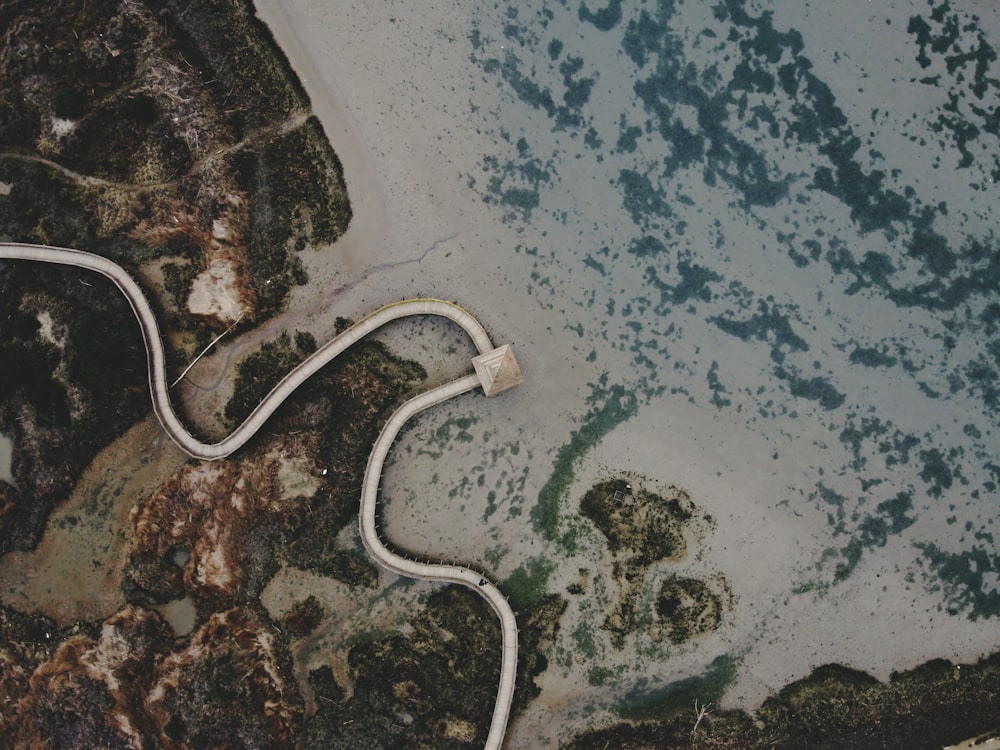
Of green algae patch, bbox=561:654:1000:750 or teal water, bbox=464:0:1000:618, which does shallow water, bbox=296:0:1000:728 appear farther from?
green algae patch, bbox=561:654:1000:750

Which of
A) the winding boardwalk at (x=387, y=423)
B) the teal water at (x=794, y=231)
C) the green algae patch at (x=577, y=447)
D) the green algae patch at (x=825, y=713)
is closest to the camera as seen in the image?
the winding boardwalk at (x=387, y=423)

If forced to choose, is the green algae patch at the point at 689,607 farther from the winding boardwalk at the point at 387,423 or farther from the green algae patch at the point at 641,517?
the winding boardwalk at the point at 387,423

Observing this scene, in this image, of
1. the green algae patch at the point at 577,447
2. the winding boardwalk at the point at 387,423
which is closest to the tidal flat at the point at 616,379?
the green algae patch at the point at 577,447

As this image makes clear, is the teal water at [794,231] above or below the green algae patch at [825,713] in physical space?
above

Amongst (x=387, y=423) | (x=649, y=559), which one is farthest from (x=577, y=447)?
(x=387, y=423)

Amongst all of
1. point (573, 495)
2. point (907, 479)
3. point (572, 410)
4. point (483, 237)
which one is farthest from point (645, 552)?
point (483, 237)

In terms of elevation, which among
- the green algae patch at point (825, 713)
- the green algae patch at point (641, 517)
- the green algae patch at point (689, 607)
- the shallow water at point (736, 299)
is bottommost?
the green algae patch at point (825, 713)

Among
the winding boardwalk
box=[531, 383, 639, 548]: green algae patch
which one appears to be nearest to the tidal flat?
box=[531, 383, 639, 548]: green algae patch
